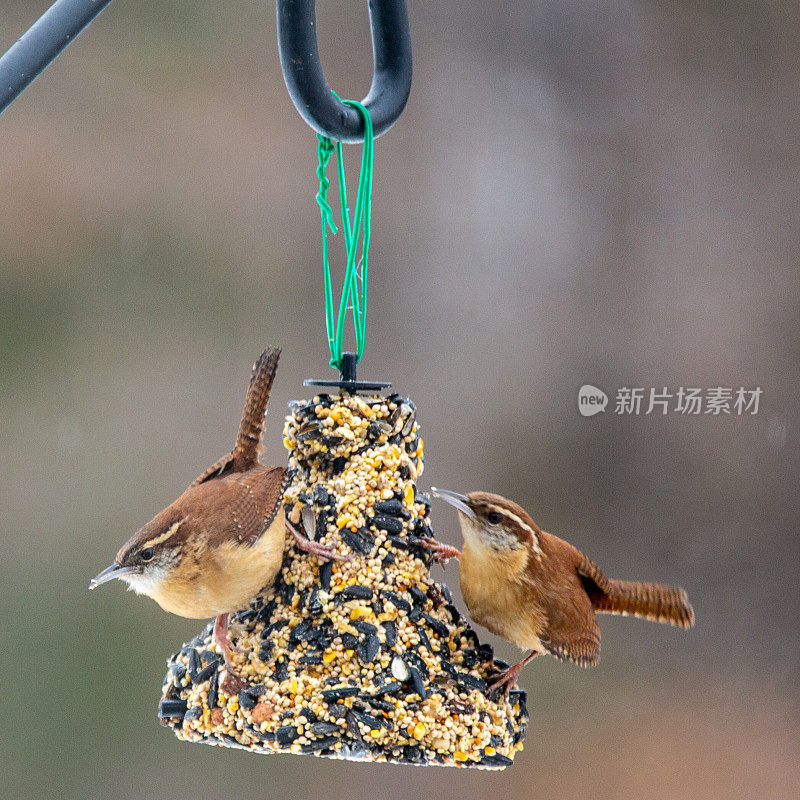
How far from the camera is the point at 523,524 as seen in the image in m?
2.10

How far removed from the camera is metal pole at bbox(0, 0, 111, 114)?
1546 millimetres

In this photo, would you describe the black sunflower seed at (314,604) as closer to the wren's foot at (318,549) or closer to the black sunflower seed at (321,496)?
the wren's foot at (318,549)

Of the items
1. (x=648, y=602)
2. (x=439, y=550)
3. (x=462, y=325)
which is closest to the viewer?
(x=439, y=550)

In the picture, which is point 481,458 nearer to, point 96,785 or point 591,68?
point 591,68

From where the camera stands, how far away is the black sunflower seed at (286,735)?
1.85 metres

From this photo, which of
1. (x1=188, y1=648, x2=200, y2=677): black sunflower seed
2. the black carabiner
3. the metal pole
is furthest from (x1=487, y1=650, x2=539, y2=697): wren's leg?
the metal pole

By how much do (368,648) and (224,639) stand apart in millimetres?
314

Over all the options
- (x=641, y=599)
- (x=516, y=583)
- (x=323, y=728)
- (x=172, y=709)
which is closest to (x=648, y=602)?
(x=641, y=599)

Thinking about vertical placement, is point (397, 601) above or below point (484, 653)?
above

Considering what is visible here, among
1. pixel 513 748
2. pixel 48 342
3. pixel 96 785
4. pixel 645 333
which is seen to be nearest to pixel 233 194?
pixel 48 342

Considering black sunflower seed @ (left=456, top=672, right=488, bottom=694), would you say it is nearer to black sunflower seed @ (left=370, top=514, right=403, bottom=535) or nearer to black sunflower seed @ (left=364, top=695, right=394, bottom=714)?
black sunflower seed @ (left=364, top=695, right=394, bottom=714)

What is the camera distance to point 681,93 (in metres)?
4.66

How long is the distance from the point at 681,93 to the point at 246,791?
12.4 feet

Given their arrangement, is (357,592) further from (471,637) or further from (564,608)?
(564,608)
